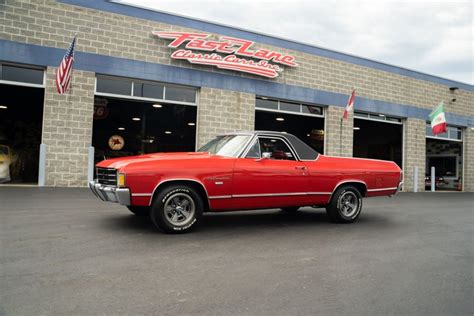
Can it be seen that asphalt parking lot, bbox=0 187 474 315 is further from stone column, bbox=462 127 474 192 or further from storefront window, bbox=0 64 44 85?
stone column, bbox=462 127 474 192

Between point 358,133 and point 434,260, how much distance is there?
20.9 meters

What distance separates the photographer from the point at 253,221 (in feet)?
22.6

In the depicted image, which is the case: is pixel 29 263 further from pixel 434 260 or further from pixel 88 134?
pixel 88 134

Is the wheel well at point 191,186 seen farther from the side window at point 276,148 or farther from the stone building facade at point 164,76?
the stone building facade at point 164,76

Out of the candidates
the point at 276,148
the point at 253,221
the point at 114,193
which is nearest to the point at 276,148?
the point at 276,148

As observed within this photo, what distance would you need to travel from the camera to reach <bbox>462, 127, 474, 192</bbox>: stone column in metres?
21.7

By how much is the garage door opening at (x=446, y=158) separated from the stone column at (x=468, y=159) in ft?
1.13

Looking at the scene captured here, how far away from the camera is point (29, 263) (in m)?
3.87

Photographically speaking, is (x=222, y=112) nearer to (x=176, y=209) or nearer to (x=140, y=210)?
(x=140, y=210)

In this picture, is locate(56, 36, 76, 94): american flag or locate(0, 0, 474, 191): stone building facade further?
locate(0, 0, 474, 191): stone building facade

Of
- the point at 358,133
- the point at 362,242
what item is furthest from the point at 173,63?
the point at 358,133

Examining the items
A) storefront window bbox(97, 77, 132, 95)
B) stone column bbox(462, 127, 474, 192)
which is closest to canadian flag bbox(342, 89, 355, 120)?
storefront window bbox(97, 77, 132, 95)

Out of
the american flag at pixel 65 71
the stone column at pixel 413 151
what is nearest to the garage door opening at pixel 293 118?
the stone column at pixel 413 151

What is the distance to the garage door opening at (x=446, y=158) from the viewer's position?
21766 millimetres
